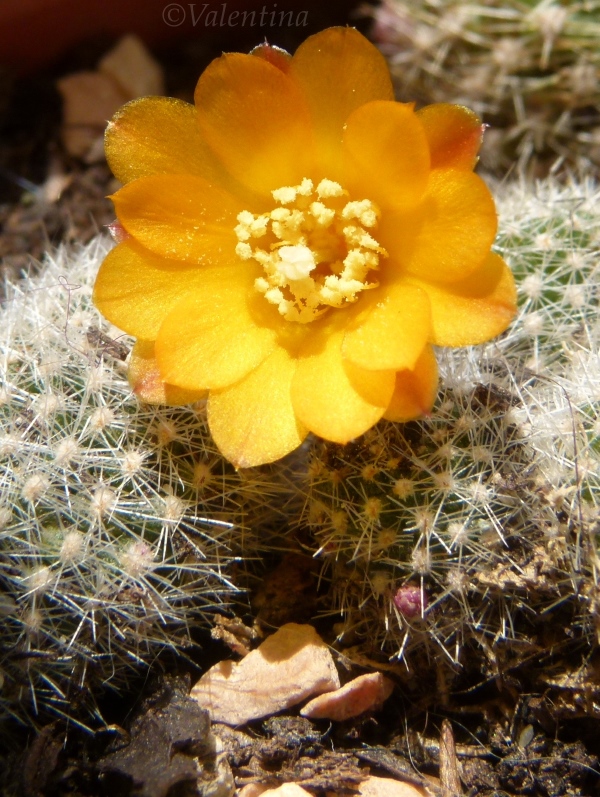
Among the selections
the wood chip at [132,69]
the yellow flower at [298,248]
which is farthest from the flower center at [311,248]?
the wood chip at [132,69]

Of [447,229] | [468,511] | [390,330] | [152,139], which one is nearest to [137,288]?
[152,139]

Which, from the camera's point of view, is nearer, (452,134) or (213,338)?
(452,134)

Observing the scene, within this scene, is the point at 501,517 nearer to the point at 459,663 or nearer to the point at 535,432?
the point at 535,432

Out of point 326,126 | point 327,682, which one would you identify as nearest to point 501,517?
point 327,682

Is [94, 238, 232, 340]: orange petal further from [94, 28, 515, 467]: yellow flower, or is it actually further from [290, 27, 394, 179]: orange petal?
[290, 27, 394, 179]: orange petal

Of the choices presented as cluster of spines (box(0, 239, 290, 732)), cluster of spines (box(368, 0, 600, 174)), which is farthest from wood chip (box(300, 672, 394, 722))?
cluster of spines (box(368, 0, 600, 174))

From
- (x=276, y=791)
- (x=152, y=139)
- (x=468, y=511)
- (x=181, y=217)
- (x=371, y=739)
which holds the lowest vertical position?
(x=371, y=739)

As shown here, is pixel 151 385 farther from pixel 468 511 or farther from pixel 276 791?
pixel 276 791

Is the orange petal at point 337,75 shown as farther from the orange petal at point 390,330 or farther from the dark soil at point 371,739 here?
the dark soil at point 371,739
